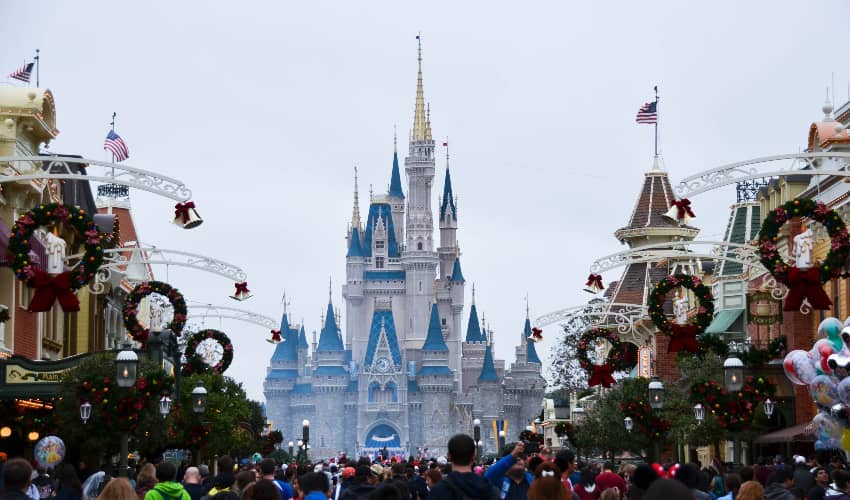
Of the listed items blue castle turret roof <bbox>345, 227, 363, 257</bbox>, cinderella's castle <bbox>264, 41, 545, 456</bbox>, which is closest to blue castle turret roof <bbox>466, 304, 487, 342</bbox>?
cinderella's castle <bbox>264, 41, 545, 456</bbox>

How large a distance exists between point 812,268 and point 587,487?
9268mm

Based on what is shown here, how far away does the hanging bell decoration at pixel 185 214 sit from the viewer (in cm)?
2611

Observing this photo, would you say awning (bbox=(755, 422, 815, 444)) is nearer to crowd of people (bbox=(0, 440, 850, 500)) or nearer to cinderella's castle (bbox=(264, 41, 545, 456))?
crowd of people (bbox=(0, 440, 850, 500))

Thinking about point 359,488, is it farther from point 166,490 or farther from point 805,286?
point 805,286

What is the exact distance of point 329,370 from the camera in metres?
179

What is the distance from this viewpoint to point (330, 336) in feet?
595

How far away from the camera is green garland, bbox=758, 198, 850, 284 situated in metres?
24.2

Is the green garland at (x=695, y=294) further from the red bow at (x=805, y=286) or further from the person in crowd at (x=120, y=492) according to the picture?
the person in crowd at (x=120, y=492)

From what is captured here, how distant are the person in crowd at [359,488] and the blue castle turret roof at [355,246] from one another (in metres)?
174

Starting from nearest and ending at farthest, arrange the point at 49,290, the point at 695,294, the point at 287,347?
the point at 49,290, the point at 695,294, the point at 287,347

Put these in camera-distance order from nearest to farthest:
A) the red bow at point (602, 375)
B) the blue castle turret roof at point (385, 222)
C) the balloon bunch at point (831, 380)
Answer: the balloon bunch at point (831, 380), the red bow at point (602, 375), the blue castle turret roof at point (385, 222)

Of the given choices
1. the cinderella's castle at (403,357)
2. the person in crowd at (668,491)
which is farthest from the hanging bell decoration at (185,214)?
the cinderella's castle at (403,357)

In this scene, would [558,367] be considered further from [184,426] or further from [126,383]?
[126,383]

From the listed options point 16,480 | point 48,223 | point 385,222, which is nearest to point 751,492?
point 16,480
